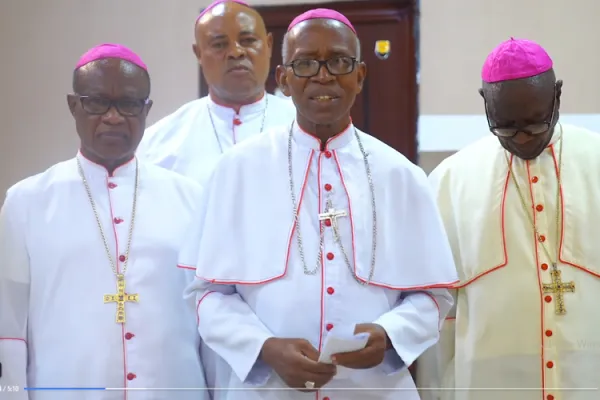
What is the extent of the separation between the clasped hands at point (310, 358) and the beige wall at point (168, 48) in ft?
6.65

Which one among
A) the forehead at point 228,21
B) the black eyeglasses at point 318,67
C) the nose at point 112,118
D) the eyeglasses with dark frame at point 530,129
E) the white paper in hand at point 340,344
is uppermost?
the forehead at point 228,21

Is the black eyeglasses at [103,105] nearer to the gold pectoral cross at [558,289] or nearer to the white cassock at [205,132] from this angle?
the white cassock at [205,132]

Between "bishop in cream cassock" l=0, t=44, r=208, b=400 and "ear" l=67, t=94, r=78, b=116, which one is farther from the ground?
"ear" l=67, t=94, r=78, b=116

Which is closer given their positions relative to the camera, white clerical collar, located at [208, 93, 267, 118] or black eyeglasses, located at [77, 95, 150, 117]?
black eyeglasses, located at [77, 95, 150, 117]

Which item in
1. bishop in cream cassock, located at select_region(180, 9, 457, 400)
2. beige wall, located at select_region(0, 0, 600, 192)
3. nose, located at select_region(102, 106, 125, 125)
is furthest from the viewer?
beige wall, located at select_region(0, 0, 600, 192)

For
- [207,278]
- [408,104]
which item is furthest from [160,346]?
[408,104]

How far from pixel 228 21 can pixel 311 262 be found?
1287 millimetres

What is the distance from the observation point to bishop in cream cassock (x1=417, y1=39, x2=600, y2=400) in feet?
7.71

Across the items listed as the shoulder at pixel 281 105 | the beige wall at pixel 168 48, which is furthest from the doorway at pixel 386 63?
the shoulder at pixel 281 105

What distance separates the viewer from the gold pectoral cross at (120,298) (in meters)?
2.22

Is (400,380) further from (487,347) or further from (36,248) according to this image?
(36,248)

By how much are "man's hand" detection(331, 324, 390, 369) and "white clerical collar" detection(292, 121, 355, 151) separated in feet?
1.77

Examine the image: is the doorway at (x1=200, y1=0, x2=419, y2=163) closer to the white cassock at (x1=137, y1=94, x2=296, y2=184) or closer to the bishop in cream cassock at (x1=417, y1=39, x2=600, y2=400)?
the white cassock at (x1=137, y1=94, x2=296, y2=184)

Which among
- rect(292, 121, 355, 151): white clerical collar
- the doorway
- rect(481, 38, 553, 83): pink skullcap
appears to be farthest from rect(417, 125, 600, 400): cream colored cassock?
the doorway
